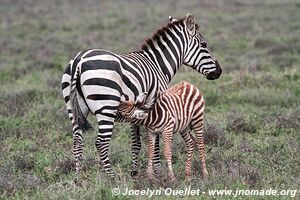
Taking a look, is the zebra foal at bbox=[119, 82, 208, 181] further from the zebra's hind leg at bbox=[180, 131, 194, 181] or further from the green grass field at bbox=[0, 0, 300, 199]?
the green grass field at bbox=[0, 0, 300, 199]

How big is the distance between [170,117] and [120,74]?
0.81 m

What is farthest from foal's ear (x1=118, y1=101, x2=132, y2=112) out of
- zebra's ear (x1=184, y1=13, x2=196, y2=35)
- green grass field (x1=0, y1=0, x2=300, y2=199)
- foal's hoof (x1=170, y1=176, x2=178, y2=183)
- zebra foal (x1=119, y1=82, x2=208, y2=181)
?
zebra's ear (x1=184, y1=13, x2=196, y2=35)

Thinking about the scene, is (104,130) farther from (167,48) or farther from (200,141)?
(167,48)

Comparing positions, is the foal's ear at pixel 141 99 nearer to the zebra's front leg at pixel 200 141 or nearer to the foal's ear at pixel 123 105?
the foal's ear at pixel 123 105

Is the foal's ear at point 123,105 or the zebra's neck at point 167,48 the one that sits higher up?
the zebra's neck at point 167,48

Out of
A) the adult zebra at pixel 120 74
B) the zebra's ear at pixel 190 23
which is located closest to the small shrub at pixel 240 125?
the adult zebra at pixel 120 74

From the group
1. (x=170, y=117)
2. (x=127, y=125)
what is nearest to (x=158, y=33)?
(x=170, y=117)

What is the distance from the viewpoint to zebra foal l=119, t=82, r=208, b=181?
6363 millimetres

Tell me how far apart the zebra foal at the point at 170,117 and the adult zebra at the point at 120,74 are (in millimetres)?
147

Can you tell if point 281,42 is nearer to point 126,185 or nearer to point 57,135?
point 57,135

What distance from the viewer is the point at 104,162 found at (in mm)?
6387

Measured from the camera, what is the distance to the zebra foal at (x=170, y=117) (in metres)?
6.36

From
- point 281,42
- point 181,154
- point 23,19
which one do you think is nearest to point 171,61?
point 181,154

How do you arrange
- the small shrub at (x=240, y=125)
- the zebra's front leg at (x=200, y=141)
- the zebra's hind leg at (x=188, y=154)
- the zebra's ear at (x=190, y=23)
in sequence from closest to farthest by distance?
the zebra's hind leg at (x=188, y=154) < the zebra's front leg at (x=200, y=141) < the zebra's ear at (x=190, y=23) < the small shrub at (x=240, y=125)
